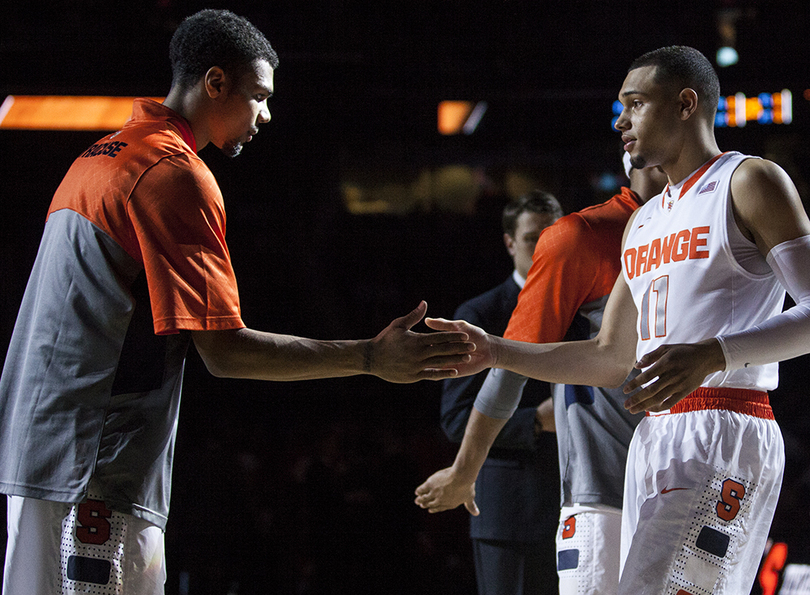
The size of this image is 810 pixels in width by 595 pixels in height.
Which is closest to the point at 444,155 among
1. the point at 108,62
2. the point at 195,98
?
the point at 108,62

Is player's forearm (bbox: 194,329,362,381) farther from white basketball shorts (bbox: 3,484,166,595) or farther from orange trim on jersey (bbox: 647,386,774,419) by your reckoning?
orange trim on jersey (bbox: 647,386,774,419)

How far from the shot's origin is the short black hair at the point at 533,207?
3961 millimetres

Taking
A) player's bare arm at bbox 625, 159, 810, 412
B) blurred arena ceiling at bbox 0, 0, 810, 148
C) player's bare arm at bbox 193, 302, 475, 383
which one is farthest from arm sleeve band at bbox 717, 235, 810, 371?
blurred arena ceiling at bbox 0, 0, 810, 148

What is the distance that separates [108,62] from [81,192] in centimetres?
605

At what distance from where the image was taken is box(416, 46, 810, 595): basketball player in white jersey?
6.05ft

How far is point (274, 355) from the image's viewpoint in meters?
2.00

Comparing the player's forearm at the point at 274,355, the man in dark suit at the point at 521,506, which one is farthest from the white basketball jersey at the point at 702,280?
the man in dark suit at the point at 521,506

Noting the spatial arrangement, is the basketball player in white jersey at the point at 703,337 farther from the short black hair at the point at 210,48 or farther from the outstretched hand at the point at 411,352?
the short black hair at the point at 210,48

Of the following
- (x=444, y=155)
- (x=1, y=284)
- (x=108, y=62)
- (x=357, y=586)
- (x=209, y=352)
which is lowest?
(x=357, y=586)

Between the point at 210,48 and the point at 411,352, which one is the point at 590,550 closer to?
the point at 411,352

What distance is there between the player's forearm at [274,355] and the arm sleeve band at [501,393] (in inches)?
31.2

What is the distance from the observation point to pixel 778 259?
1867 mm

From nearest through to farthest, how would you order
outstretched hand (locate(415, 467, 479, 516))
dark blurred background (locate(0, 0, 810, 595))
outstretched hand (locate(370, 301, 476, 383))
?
outstretched hand (locate(370, 301, 476, 383)) < outstretched hand (locate(415, 467, 479, 516)) < dark blurred background (locate(0, 0, 810, 595))

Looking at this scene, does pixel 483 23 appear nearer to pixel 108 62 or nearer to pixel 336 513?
pixel 108 62
